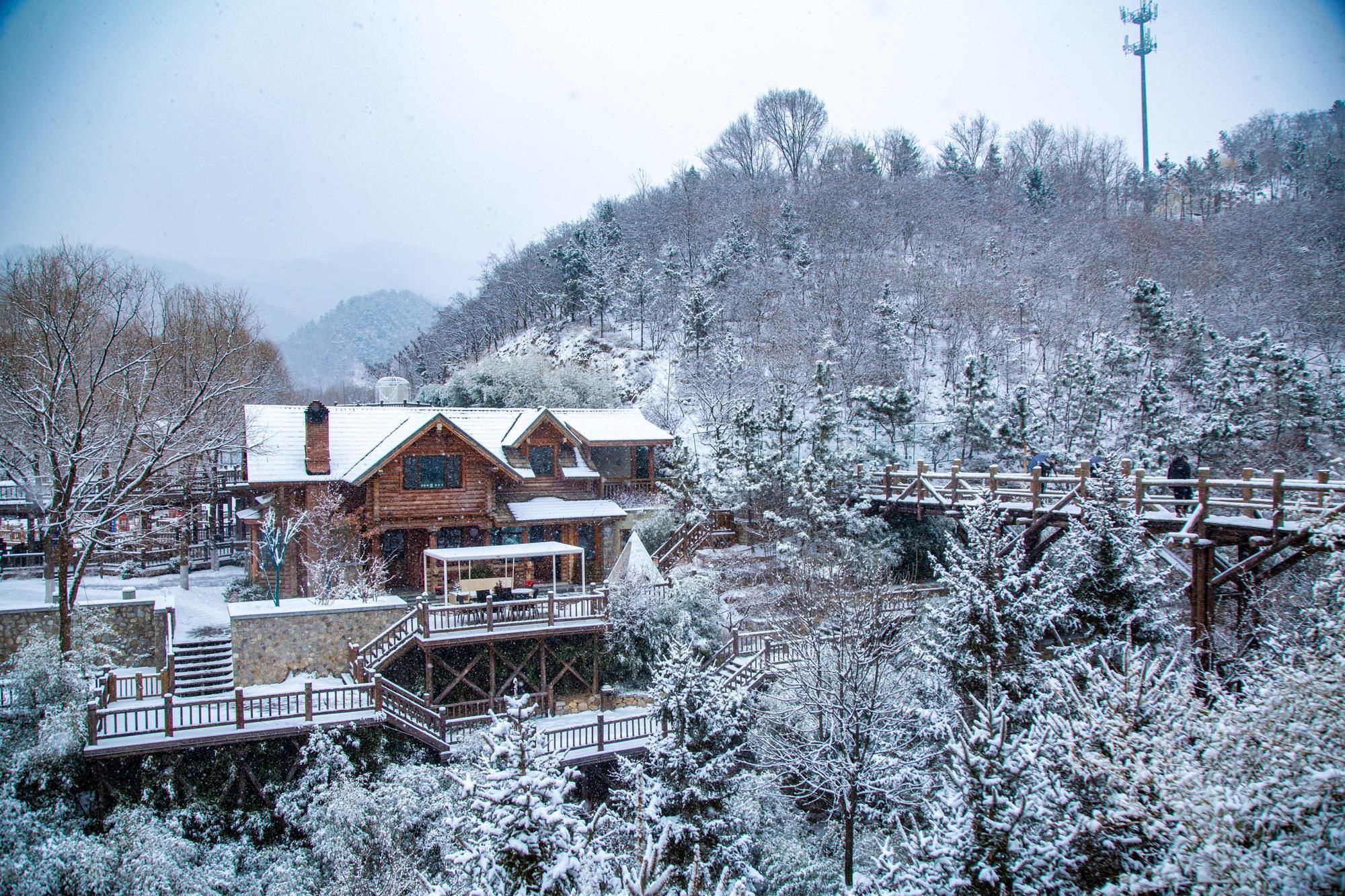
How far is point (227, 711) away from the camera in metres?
16.4

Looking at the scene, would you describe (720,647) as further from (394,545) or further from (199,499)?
(199,499)

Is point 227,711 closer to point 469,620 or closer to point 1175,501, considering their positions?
point 469,620

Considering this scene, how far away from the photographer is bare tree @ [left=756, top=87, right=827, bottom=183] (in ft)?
240

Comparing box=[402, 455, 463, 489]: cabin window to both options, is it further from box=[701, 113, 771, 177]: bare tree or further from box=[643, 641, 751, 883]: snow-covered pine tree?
box=[701, 113, 771, 177]: bare tree

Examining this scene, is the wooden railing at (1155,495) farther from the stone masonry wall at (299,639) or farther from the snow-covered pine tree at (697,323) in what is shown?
the snow-covered pine tree at (697,323)

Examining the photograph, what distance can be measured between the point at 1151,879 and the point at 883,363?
3549cm

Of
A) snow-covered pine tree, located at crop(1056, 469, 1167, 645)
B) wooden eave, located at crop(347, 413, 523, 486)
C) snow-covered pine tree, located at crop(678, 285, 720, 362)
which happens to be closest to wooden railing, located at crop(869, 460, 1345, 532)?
snow-covered pine tree, located at crop(1056, 469, 1167, 645)

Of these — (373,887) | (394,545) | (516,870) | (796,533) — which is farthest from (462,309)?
(516,870)

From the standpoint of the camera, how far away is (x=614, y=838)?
12773 mm

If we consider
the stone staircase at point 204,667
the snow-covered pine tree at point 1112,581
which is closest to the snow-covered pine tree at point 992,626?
the snow-covered pine tree at point 1112,581

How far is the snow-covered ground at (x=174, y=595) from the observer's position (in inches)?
797

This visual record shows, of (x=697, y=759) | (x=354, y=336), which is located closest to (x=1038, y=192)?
(x=697, y=759)

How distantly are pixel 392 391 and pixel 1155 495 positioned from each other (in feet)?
105

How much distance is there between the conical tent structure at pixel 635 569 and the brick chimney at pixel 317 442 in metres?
9.95
